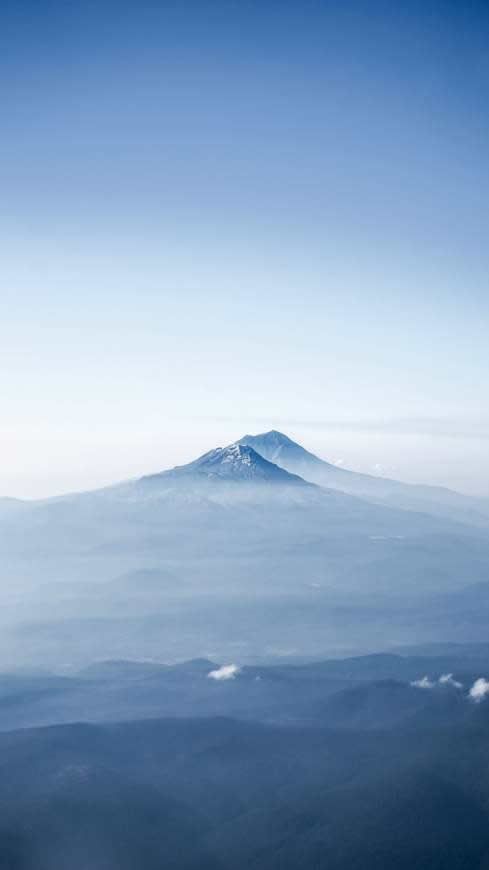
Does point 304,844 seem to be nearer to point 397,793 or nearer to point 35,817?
point 397,793

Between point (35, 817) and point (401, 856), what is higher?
point (35, 817)

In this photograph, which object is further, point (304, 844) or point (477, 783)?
point (477, 783)

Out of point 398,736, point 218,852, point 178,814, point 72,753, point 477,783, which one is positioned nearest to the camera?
point 218,852

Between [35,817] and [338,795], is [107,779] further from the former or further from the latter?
[338,795]

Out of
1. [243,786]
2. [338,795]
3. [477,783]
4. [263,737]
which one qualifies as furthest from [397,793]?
[263,737]

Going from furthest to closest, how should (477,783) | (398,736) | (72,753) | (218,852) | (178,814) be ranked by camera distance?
(398,736) < (72,753) < (477,783) < (178,814) < (218,852)

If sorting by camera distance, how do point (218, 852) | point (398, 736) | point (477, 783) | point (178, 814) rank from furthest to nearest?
point (398, 736) < point (477, 783) < point (178, 814) < point (218, 852)

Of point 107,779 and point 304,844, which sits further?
point 107,779

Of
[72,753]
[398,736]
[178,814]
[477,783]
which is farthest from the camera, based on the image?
[398,736]

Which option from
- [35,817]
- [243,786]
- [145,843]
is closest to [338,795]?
[243,786]
